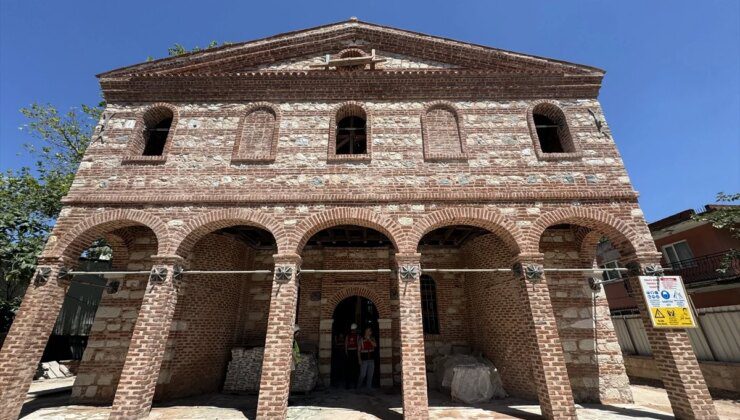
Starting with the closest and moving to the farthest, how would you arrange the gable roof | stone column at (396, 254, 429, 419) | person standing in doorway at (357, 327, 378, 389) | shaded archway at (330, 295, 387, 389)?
stone column at (396, 254, 429, 419)
person standing in doorway at (357, 327, 378, 389)
the gable roof
shaded archway at (330, 295, 387, 389)

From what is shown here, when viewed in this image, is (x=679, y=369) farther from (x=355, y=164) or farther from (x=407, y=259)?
(x=355, y=164)

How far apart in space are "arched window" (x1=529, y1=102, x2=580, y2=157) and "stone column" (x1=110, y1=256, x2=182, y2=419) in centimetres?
978

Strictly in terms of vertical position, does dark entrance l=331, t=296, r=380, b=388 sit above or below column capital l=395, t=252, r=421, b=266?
below

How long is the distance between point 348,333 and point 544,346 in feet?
21.3

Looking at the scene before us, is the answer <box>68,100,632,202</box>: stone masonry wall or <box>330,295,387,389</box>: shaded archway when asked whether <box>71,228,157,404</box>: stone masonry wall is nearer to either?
<box>68,100,632,202</box>: stone masonry wall

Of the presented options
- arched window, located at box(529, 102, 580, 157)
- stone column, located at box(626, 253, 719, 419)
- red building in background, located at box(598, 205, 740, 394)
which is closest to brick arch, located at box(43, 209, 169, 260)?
arched window, located at box(529, 102, 580, 157)

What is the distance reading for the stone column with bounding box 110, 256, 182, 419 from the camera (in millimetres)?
6297

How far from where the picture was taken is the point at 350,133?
9.75 m

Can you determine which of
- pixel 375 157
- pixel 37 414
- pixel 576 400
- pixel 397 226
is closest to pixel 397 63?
pixel 375 157

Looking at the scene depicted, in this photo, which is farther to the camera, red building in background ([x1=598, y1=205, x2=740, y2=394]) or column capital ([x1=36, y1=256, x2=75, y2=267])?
red building in background ([x1=598, y1=205, x2=740, y2=394])

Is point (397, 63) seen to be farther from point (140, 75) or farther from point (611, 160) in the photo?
point (140, 75)

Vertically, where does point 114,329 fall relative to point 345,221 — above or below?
below

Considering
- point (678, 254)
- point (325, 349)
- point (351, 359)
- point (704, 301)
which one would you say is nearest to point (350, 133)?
point (325, 349)

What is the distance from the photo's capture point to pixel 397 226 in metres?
7.64
